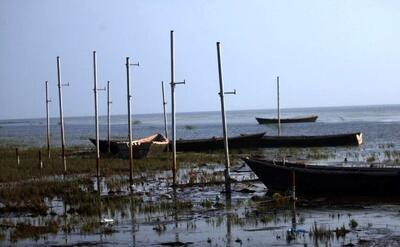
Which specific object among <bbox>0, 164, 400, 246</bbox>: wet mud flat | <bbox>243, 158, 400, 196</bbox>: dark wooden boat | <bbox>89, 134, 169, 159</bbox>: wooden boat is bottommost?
<bbox>0, 164, 400, 246</bbox>: wet mud flat

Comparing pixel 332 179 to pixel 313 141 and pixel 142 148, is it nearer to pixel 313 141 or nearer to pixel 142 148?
pixel 142 148

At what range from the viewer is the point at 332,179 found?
18.5 m

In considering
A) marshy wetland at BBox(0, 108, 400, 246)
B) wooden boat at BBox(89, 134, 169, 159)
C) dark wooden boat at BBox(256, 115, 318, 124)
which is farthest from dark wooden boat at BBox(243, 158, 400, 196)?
dark wooden boat at BBox(256, 115, 318, 124)

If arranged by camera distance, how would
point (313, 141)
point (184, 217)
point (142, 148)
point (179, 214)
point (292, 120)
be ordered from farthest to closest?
1. point (292, 120)
2. point (313, 141)
3. point (142, 148)
4. point (179, 214)
5. point (184, 217)

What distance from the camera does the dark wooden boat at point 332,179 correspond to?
17.9 metres

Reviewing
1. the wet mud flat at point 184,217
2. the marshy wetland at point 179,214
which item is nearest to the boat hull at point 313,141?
the marshy wetland at point 179,214

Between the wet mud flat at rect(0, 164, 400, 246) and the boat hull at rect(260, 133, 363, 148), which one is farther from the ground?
the boat hull at rect(260, 133, 363, 148)

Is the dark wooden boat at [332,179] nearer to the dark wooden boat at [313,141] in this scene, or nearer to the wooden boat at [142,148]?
the wooden boat at [142,148]

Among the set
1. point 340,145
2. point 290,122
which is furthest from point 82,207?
point 290,122

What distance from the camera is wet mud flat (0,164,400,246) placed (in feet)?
41.0

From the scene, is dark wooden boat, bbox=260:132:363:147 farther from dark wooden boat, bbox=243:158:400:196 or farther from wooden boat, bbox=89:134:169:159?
dark wooden boat, bbox=243:158:400:196

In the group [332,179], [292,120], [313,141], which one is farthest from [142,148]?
[292,120]

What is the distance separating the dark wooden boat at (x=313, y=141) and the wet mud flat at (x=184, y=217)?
23824 mm

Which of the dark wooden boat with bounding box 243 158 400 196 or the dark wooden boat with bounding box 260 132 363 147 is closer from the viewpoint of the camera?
the dark wooden boat with bounding box 243 158 400 196
